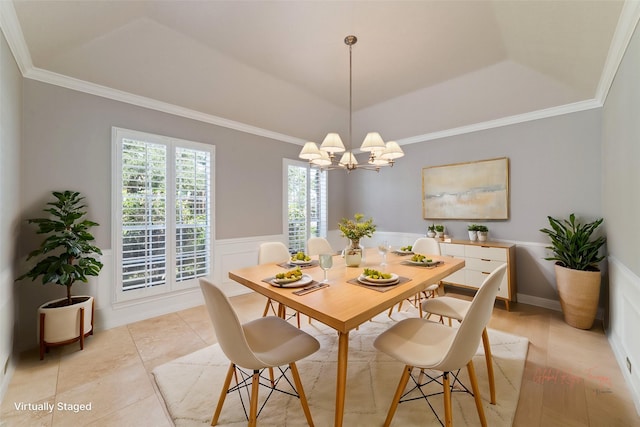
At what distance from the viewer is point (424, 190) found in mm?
4445

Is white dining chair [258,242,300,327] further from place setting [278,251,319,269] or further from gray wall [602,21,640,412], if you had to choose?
gray wall [602,21,640,412]

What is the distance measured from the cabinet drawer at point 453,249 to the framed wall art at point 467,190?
56 centimetres

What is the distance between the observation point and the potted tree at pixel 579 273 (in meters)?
2.68

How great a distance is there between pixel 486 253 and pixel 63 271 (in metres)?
4.72

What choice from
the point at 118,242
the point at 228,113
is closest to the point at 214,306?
the point at 118,242

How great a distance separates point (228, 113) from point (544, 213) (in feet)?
15.0

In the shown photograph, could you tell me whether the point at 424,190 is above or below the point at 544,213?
above

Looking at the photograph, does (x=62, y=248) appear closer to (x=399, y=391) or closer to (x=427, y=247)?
(x=399, y=391)

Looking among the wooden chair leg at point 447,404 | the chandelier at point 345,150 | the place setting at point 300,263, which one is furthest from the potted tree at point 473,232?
the wooden chair leg at point 447,404

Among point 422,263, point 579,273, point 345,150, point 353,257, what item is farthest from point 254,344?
point 579,273

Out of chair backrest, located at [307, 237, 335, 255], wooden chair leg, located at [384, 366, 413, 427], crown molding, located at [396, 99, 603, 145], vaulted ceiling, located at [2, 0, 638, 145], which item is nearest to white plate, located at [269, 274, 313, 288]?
wooden chair leg, located at [384, 366, 413, 427]

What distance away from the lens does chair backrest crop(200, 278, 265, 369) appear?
4.11 ft

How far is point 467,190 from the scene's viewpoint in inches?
156

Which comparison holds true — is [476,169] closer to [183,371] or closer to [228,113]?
[228,113]
